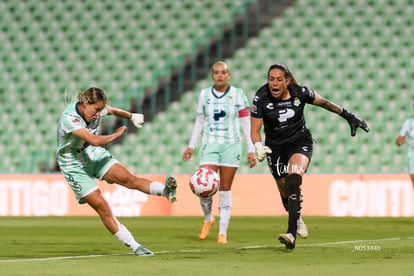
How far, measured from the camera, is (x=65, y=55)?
80.1 feet

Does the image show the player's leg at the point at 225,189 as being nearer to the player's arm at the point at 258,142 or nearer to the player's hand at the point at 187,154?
the player's hand at the point at 187,154

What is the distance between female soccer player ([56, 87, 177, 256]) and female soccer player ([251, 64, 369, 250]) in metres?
1.39

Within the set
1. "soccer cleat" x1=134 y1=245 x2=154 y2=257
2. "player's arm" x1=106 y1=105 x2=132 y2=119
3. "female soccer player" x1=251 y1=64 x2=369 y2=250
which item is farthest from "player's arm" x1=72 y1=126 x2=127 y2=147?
"female soccer player" x1=251 y1=64 x2=369 y2=250

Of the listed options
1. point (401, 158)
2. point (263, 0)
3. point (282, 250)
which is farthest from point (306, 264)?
point (263, 0)

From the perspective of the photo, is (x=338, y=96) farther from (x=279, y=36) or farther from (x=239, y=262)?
(x=239, y=262)

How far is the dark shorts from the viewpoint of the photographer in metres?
11.3

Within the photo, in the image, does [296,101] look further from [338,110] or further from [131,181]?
[131,181]

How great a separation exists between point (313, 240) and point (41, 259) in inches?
158

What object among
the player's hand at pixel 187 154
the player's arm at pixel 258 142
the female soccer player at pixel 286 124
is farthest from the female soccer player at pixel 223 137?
the player's arm at pixel 258 142

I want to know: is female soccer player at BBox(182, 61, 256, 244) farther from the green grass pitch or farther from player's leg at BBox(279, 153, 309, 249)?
player's leg at BBox(279, 153, 309, 249)

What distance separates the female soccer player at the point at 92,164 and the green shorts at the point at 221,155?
Answer: 2290mm

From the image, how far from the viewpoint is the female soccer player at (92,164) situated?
10008 millimetres

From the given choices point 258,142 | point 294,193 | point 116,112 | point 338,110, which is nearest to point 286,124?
point 258,142

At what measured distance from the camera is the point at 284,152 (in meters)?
11.4
